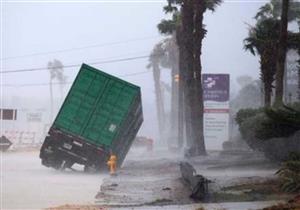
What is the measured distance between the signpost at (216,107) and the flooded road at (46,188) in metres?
14.6

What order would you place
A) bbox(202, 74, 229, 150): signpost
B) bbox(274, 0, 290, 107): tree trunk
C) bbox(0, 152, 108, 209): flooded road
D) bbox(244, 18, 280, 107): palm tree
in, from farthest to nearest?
bbox(202, 74, 229, 150): signpost → bbox(244, 18, 280, 107): palm tree → bbox(274, 0, 290, 107): tree trunk → bbox(0, 152, 108, 209): flooded road

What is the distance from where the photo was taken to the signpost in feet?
128

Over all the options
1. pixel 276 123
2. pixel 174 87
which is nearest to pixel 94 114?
pixel 276 123

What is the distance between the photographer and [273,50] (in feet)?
88.5

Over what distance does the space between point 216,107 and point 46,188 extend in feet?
71.2

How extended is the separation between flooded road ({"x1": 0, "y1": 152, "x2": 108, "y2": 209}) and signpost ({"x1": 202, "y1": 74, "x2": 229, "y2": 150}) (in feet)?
48.0

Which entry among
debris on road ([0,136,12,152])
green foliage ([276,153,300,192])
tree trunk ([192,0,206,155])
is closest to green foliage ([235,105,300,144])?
green foliage ([276,153,300,192])

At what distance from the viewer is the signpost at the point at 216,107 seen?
39.0 meters

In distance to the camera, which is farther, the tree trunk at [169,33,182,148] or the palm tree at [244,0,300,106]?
the tree trunk at [169,33,182,148]

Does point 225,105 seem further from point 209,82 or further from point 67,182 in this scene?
point 67,182

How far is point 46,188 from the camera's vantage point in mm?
19141

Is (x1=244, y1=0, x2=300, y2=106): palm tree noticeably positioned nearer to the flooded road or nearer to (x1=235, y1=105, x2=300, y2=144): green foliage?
(x1=235, y1=105, x2=300, y2=144): green foliage

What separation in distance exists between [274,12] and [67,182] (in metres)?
24.3

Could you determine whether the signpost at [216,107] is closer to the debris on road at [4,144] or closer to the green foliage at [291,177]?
the debris on road at [4,144]
